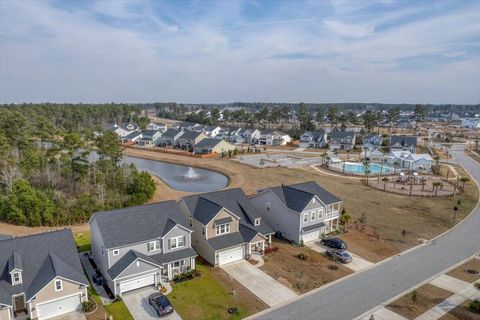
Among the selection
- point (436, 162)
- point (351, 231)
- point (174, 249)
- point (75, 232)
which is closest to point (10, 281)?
point (174, 249)

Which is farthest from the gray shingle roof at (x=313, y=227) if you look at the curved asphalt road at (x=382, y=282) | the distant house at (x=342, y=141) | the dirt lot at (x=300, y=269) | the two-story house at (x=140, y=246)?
the distant house at (x=342, y=141)

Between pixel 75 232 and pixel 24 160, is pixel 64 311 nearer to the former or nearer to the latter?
pixel 75 232

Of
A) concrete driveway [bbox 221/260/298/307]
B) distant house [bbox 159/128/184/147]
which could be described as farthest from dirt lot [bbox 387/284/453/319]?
distant house [bbox 159/128/184/147]

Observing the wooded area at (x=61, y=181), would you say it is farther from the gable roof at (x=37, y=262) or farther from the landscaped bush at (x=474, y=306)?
the landscaped bush at (x=474, y=306)

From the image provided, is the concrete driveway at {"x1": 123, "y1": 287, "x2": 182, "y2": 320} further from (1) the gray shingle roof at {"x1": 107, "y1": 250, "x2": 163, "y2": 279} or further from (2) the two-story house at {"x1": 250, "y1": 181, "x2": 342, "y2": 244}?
(2) the two-story house at {"x1": 250, "y1": 181, "x2": 342, "y2": 244}

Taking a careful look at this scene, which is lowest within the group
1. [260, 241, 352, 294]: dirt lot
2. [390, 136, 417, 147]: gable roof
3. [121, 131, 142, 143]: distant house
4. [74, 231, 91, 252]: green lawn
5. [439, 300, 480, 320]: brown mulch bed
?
[260, 241, 352, 294]: dirt lot

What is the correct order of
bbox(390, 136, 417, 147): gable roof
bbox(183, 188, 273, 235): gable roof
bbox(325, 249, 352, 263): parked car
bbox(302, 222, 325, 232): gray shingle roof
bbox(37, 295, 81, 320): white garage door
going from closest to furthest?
bbox(37, 295, 81, 320): white garage door → bbox(325, 249, 352, 263): parked car → bbox(183, 188, 273, 235): gable roof → bbox(302, 222, 325, 232): gray shingle roof → bbox(390, 136, 417, 147): gable roof
